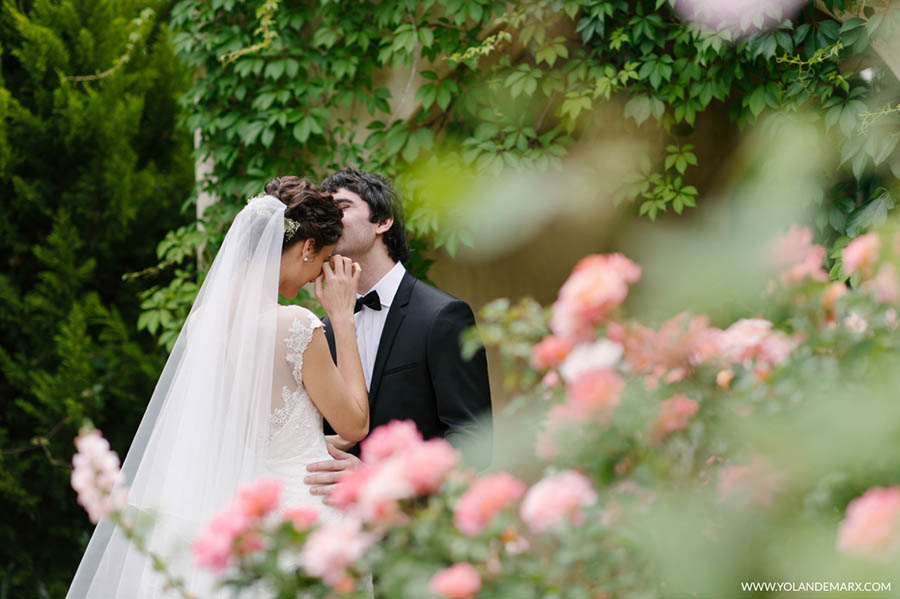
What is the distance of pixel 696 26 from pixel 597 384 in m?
2.49

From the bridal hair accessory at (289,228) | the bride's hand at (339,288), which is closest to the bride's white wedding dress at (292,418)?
the bride's hand at (339,288)

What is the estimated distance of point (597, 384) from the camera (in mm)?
956

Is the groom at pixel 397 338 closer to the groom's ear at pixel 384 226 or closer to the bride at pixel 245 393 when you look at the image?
the groom's ear at pixel 384 226

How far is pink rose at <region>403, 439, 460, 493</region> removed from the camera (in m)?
Result: 0.97

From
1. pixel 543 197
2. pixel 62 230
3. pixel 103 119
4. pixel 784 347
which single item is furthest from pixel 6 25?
pixel 784 347

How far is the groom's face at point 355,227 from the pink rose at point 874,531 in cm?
223

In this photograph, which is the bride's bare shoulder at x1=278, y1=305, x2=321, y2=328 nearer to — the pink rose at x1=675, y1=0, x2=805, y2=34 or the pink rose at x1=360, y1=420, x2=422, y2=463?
the pink rose at x1=360, y1=420, x2=422, y2=463

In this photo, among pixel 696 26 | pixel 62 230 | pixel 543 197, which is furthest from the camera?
pixel 62 230

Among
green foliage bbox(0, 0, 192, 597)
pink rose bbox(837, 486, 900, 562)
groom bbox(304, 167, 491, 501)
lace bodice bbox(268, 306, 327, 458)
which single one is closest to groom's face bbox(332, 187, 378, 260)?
groom bbox(304, 167, 491, 501)

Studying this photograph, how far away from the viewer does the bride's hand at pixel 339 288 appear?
2537 millimetres

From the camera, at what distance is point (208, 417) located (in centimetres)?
229

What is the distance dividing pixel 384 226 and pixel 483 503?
2.05 m

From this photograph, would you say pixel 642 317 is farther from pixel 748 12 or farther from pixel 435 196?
pixel 748 12

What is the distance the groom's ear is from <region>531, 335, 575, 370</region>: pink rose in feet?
6.22
